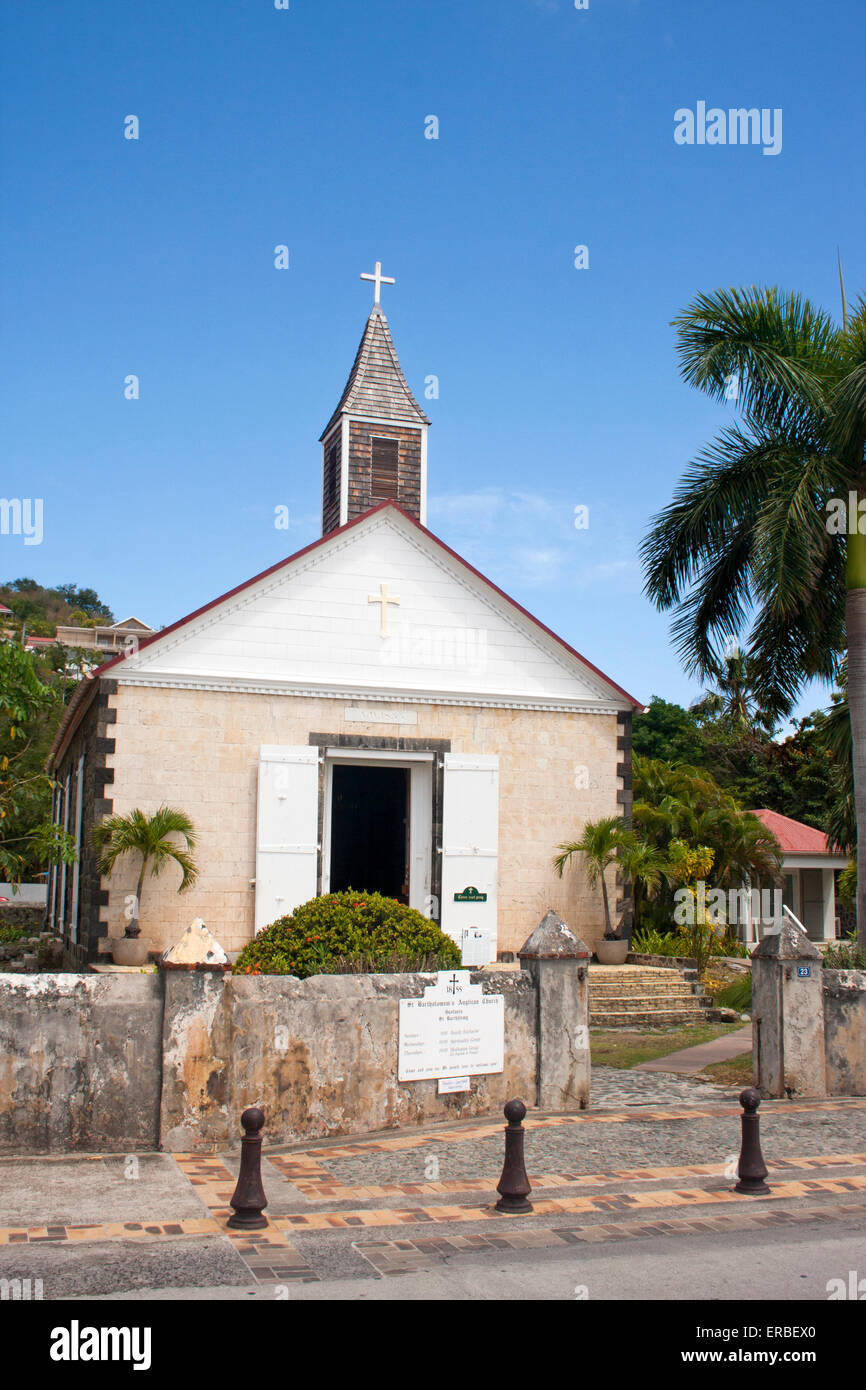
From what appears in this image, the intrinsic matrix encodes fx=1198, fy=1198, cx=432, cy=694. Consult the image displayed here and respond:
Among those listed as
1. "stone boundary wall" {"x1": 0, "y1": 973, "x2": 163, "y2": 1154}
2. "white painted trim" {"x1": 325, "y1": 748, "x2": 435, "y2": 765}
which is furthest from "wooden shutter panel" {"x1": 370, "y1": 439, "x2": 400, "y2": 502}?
"stone boundary wall" {"x1": 0, "y1": 973, "x2": 163, "y2": 1154}

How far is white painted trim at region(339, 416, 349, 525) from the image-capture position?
21625 mm

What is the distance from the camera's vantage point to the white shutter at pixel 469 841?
61.3 ft

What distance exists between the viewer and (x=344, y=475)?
21781 mm

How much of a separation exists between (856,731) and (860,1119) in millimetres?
5730

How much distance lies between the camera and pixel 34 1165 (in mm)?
8602

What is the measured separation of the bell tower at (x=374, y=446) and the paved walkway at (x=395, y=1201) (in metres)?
13.7

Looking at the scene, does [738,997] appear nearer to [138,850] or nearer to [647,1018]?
[647,1018]

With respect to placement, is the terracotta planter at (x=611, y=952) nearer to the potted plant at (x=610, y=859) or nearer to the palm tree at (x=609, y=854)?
the potted plant at (x=610, y=859)

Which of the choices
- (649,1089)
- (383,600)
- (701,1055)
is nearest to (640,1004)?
(701,1055)

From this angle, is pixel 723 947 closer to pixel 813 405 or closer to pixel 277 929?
pixel 813 405

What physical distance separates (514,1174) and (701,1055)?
24.8 feet

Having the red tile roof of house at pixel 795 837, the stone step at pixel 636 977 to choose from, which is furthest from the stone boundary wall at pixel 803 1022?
the red tile roof of house at pixel 795 837

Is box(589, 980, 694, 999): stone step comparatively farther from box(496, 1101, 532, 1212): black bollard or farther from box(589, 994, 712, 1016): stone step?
box(496, 1101, 532, 1212): black bollard

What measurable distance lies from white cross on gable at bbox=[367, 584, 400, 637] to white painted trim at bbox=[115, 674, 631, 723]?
0.99 metres
